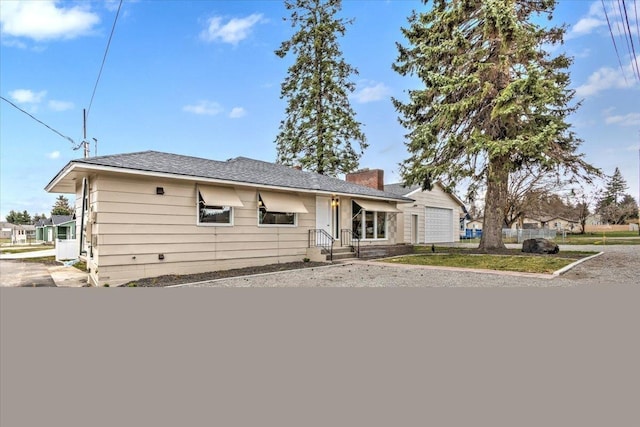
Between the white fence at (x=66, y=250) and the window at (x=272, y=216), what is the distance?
26.2ft

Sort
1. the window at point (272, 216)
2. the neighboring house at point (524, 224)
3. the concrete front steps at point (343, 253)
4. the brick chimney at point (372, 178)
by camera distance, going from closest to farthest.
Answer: the window at point (272, 216) → the concrete front steps at point (343, 253) → the brick chimney at point (372, 178) → the neighboring house at point (524, 224)

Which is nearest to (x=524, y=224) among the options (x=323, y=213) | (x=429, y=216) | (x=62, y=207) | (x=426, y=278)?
(x=429, y=216)

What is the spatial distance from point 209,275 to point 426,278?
5787 millimetres

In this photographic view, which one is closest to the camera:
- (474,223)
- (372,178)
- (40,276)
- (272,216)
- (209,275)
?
(40,276)

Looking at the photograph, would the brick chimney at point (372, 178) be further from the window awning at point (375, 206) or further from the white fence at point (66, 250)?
the white fence at point (66, 250)

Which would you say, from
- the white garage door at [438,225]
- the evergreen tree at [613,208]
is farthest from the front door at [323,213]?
the evergreen tree at [613,208]

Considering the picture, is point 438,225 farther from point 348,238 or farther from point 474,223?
point 474,223

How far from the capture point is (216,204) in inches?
382

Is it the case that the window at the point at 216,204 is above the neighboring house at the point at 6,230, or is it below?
above

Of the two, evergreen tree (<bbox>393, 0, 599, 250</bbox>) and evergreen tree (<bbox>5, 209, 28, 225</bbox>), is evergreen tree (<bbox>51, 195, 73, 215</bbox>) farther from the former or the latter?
evergreen tree (<bbox>393, 0, 599, 250</bbox>)

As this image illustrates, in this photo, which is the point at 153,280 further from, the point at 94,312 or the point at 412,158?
the point at 412,158

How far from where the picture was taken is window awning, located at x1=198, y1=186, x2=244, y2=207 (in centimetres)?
968

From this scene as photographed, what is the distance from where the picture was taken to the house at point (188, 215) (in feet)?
26.5

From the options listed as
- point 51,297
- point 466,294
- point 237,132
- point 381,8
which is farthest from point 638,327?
point 237,132
